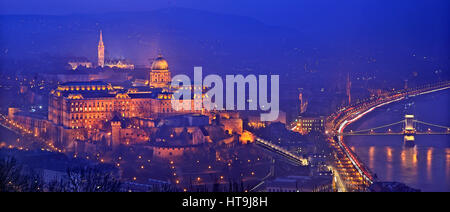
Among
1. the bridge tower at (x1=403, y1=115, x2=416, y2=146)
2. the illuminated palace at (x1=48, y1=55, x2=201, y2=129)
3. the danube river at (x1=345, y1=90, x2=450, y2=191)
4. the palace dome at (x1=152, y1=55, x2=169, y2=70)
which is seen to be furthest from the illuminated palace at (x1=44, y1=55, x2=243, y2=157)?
the bridge tower at (x1=403, y1=115, x2=416, y2=146)

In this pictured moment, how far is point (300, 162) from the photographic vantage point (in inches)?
493

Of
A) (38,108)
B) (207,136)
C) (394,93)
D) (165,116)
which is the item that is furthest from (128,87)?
(394,93)

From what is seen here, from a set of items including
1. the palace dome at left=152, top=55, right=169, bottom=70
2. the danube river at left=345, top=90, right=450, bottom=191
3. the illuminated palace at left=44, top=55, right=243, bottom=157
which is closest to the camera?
the illuminated palace at left=44, top=55, right=243, bottom=157

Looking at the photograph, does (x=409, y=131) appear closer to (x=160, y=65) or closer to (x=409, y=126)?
(x=409, y=126)

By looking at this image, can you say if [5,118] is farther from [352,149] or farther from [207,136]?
[352,149]

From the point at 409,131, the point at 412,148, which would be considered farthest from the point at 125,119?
the point at 409,131

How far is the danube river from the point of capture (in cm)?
1188

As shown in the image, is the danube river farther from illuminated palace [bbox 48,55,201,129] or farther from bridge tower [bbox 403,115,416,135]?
illuminated palace [bbox 48,55,201,129]

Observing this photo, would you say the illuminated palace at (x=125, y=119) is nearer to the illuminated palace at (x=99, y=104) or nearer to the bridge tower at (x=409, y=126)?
the illuminated palace at (x=99, y=104)

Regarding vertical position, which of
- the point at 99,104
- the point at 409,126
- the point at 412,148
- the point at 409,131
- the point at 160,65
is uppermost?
the point at 160,65

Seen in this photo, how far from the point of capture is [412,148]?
15773 millimetres

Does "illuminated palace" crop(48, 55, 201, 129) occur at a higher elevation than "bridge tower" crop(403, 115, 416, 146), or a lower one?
higher

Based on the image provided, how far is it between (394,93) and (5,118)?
11797 millimetres

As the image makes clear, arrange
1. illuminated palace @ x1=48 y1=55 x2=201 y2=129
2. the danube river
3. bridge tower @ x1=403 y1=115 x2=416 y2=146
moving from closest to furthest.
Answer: the danube river
illuminated palace @ x1=48 y1=55 x2=201 y2=129
bridge tower @ x1=403 y1=115 x2=416 y2=146
